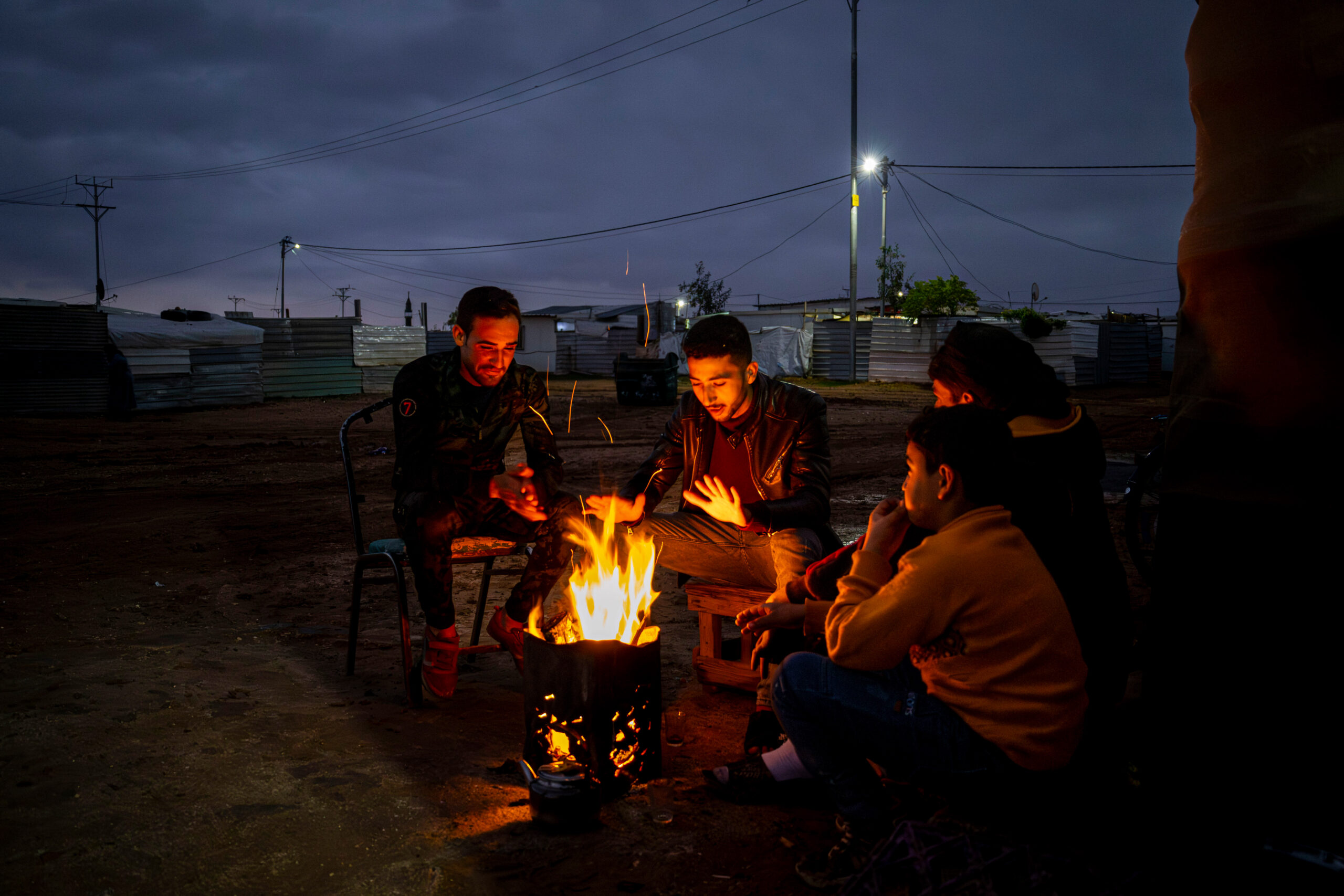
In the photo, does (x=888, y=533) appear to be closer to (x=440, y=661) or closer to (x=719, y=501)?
(x=719, y=501)

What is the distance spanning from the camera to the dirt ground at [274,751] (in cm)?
242

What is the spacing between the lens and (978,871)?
2.00m

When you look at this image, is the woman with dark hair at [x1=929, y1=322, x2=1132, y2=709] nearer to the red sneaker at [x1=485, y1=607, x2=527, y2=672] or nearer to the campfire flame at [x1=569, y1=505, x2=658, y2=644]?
the campfire flame at [x1=569, y1=505, x2=658, y2=644]

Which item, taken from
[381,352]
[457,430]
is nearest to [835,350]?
[381,352]

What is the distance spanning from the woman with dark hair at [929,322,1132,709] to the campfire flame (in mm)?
1426

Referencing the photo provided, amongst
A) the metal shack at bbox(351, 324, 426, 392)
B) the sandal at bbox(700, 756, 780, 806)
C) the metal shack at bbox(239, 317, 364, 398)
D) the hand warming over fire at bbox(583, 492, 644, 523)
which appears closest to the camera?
the sandal at bbox(700, 756, 780, 806)

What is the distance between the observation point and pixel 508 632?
391 centimetres

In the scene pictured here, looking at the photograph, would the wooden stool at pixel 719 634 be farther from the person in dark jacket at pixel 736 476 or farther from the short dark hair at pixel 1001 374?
the short dark hair at pixel 1001 374

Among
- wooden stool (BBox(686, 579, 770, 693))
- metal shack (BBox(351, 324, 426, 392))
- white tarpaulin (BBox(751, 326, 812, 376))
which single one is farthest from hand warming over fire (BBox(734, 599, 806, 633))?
white tarpaulin (BBox(751, 326, 812, 376))

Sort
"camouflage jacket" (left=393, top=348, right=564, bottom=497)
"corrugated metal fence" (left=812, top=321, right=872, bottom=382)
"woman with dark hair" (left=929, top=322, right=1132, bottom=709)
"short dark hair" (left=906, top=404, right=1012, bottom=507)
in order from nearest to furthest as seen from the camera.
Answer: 1. "short dark hair" (left=906, top=404, right=1012, bottom=507)
2. "woman with dark hair" (left=929, top=322, right=1132, bottom=709)
3. "camouflage jacket" (left=393, top=348, right=564, bottom=497)
4. "corrugated metal fence" (left=812, top=321, right=872, bottom=382)

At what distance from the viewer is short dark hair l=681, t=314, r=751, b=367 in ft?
12.4

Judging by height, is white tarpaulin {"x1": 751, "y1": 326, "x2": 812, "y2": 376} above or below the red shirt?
above

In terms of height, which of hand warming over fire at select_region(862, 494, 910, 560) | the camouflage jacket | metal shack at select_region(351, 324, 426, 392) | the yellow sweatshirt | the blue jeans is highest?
metal shack at select_region(351, 324, 426, 392)

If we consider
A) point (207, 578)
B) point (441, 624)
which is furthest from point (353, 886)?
point (207, 578)
